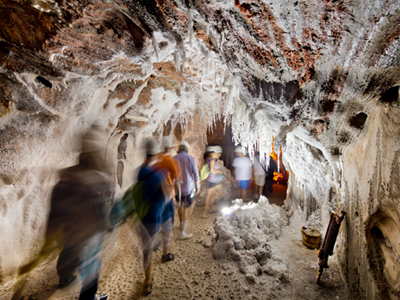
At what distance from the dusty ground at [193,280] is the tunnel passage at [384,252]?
2.92 feet

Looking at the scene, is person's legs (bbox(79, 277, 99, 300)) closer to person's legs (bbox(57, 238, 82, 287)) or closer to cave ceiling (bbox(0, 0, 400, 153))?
person's legs (bbox(57, 238, 82, 287))

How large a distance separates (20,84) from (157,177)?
7.57 feet

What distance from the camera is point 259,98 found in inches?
105

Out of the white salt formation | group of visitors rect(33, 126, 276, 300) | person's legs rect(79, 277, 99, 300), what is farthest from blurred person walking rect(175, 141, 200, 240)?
person's legs rect(79, 277, 99, 300)

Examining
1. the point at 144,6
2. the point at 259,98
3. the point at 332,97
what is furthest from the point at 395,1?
the point at 144,6

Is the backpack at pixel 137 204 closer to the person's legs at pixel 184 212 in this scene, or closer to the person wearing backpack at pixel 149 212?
the person wearing backpack at pixel 149 212

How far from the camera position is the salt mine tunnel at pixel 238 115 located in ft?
4.83

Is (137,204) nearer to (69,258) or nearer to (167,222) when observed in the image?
(167,222)

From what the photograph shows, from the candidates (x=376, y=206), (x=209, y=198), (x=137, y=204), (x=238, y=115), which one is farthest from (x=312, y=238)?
(x=209, y=198)

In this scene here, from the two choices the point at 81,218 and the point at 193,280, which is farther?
the point at 193,280

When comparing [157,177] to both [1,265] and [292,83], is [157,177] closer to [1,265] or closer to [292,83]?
[292,83]

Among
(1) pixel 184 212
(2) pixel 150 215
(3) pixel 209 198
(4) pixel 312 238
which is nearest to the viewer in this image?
(2) pixel 150 215

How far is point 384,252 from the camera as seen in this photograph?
1.59 meters

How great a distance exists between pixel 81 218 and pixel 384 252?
9.17 feet
